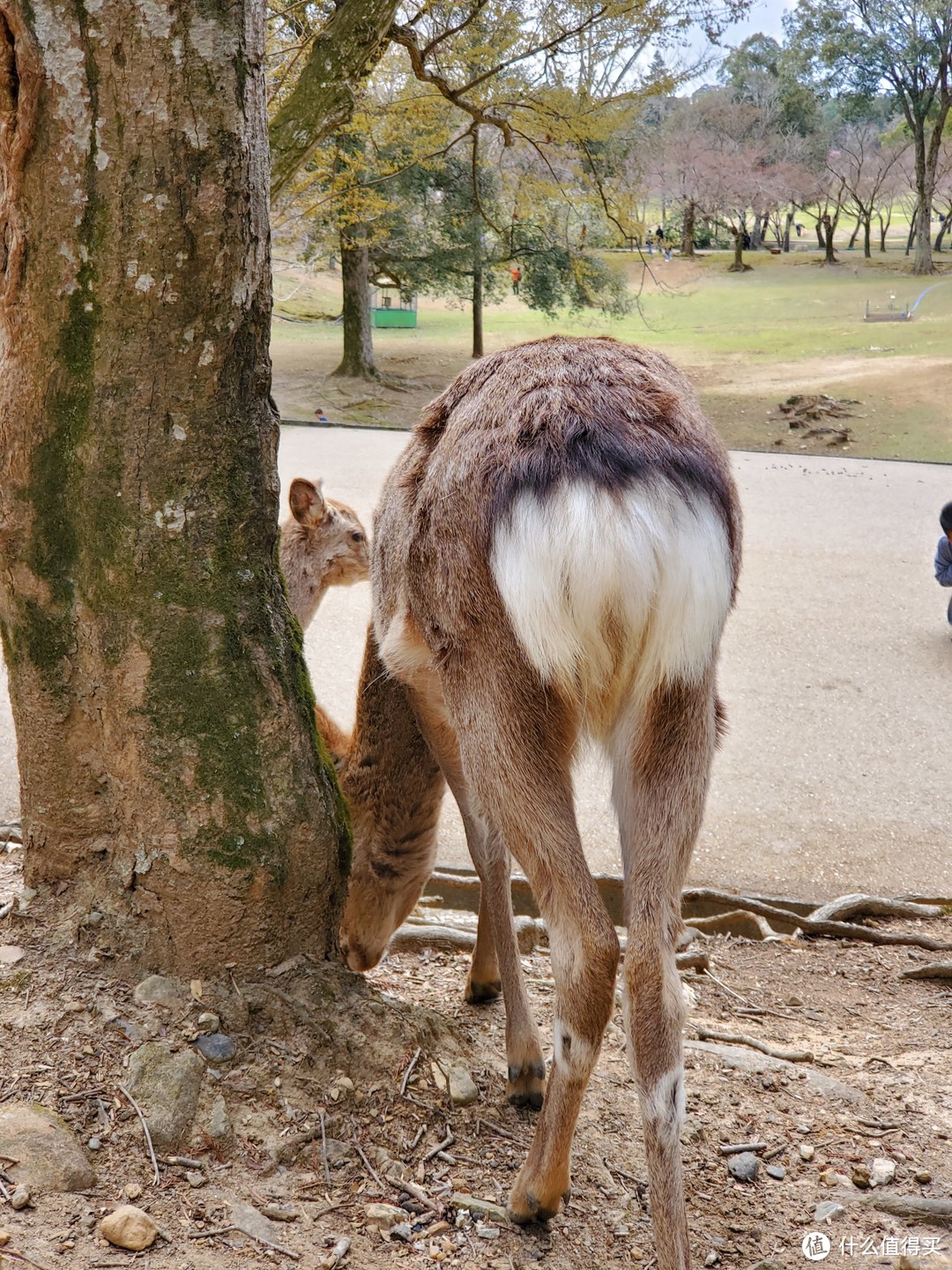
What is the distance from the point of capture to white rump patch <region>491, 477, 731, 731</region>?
1.79 metres

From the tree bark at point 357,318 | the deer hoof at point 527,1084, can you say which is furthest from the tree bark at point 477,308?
the deer hoof at point 527,1084

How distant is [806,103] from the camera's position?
717 inches

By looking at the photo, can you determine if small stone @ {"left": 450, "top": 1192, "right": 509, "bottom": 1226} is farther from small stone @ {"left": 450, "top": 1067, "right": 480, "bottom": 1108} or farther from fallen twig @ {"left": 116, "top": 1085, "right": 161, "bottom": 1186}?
fallen twig @ {"left": 116, "top": 1085, "right": 161, "bottom": 1186}

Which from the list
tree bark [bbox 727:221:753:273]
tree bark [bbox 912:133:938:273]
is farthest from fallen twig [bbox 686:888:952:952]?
tree bark [bbox 727:221:753:273]

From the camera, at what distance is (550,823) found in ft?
6.30

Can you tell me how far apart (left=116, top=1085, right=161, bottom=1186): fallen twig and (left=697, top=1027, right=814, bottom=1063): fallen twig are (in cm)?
166

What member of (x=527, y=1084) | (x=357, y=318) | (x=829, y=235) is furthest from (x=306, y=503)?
(x=829, y=235)

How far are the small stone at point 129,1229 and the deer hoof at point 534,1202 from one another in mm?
695

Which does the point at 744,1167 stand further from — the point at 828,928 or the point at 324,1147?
the point at 828,928

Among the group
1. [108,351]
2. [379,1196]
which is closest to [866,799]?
[379,1196]

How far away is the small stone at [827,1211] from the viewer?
2180mm

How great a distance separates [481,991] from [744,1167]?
1028 mm

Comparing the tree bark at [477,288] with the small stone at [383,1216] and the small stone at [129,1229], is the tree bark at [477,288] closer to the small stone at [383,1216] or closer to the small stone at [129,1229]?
the small stone at [383,1216]

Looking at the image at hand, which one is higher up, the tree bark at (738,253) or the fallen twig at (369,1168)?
the tree bark at (738,253)
